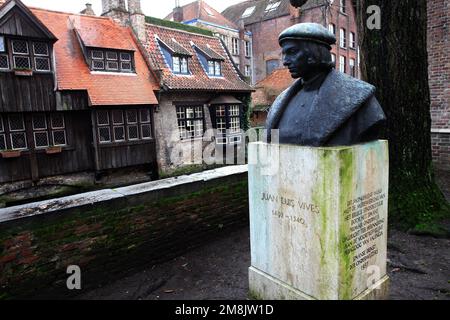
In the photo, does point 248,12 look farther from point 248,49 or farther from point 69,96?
point 69,96

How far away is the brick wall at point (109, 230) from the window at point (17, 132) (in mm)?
10590

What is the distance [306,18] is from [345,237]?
106 feet

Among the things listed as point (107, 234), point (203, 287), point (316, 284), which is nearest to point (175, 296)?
point (203, 287)

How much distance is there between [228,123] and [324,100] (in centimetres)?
1709

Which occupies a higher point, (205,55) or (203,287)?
(205,55)

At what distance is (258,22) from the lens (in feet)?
117

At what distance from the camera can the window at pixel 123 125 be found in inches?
596

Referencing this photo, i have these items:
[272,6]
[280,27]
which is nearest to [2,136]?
[280,27]

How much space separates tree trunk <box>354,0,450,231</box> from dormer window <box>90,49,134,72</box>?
12581 mm

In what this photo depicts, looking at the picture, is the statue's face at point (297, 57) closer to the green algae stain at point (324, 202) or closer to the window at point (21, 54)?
the green algae stain at point (324, 202)

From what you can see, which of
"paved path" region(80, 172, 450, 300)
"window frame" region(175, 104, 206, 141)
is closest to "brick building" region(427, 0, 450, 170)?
"paved path" region(80, 172, 450, 300)

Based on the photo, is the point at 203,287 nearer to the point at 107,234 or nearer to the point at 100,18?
the point at 107,234

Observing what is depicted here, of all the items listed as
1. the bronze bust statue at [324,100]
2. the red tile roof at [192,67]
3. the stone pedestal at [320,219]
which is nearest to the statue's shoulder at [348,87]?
the bronze bust statue at [324,100]

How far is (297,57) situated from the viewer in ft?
10.4
